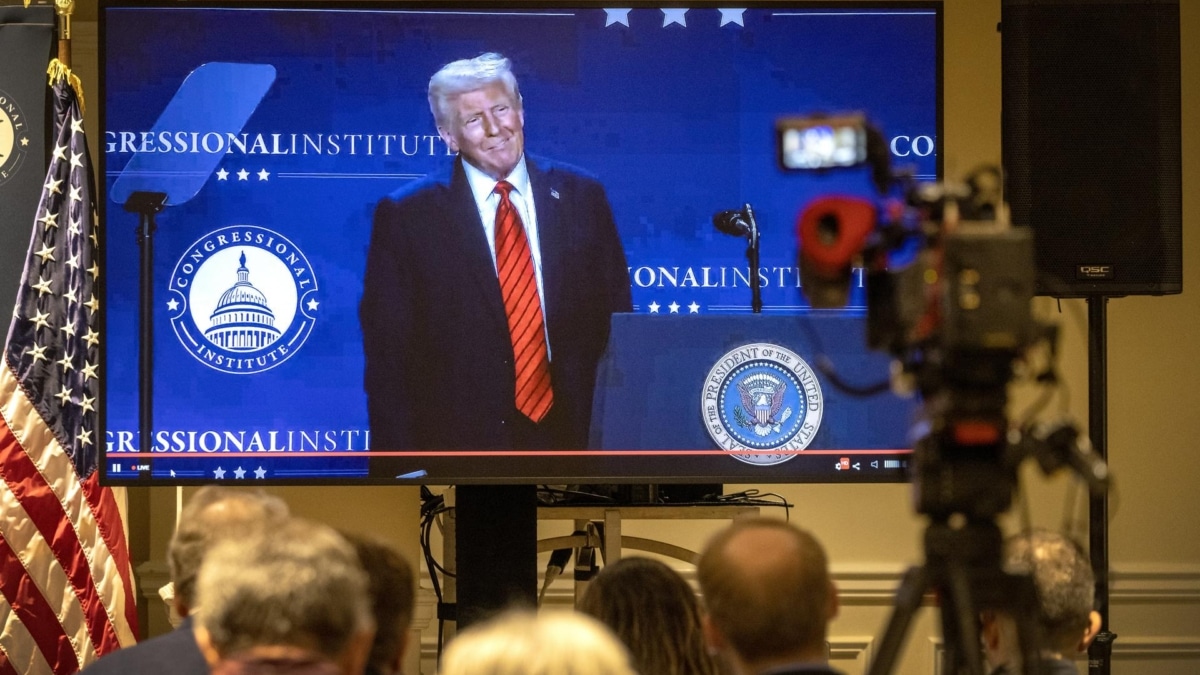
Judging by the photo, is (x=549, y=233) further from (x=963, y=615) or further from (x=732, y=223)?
(x=963, y=615)

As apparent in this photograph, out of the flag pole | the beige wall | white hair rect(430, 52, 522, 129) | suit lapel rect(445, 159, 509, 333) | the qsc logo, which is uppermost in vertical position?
the flag pole

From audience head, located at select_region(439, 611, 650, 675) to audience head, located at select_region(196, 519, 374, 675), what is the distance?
321 millimetres

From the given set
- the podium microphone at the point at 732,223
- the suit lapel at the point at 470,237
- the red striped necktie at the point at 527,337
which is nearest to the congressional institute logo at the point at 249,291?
the suit lapel at the point at 470,237

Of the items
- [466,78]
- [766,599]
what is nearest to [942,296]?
[766,599]

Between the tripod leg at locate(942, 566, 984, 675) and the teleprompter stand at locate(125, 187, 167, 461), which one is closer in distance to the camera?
the tripod leg at locate(942, 566, 984, 675)

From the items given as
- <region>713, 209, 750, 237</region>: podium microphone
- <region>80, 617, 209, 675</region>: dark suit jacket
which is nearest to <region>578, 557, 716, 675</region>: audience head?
<region>80, 617, 209, 675</region>: dark suit jacket

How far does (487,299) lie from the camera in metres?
3.75

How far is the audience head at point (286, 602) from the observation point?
5.39 ft

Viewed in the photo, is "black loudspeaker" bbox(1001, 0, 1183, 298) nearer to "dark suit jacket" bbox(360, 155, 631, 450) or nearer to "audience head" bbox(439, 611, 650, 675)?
"dark suit jacket" bbox(360, 155, 631, 450)

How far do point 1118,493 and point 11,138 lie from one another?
3.72 m

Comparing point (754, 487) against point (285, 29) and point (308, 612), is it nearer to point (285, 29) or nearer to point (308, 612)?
point (285, 29)

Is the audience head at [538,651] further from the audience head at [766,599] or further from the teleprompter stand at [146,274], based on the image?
the teleprompter stand at [146,274]

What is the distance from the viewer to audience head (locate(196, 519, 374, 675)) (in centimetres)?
164

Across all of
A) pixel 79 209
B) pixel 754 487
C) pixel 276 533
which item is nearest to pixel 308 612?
pixel 276 533
